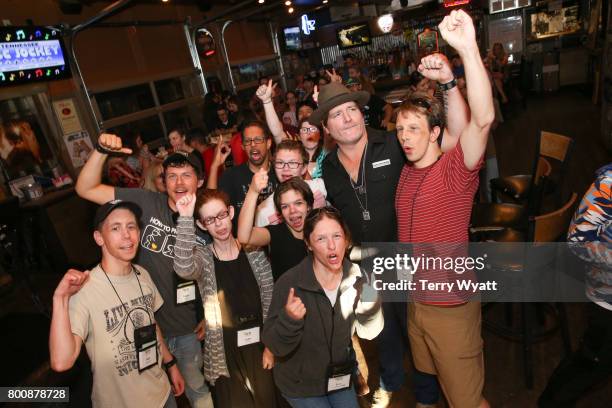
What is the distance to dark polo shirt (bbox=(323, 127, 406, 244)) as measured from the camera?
2326mm

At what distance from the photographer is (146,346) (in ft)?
6.60

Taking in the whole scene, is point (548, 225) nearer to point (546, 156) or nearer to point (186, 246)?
point (546, 156)

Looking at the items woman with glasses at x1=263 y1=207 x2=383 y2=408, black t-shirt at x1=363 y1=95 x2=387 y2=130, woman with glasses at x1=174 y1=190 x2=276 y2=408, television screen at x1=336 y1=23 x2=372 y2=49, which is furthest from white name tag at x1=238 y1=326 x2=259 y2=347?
television screen at x1=336 y1=23 x2=372 y2=49

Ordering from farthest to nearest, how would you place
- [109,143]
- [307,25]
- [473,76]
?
1. [307,25]
2. [109,143]
3. [473,76]

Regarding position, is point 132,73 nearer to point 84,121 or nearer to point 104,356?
point 84,121

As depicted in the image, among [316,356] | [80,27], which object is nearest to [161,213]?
[316,356]

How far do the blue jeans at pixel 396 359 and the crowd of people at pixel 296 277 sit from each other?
1cm

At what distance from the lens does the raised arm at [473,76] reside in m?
1.56

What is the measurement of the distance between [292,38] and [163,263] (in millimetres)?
11714

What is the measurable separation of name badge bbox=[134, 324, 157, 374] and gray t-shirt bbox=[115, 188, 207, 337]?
0.38 meters

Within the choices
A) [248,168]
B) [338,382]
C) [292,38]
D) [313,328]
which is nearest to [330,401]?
[338,382]

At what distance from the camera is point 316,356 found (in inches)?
75.4

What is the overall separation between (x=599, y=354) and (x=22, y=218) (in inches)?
210

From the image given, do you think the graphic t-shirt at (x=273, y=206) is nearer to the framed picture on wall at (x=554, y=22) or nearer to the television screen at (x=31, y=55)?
the television screen at (x=31, y=55)
